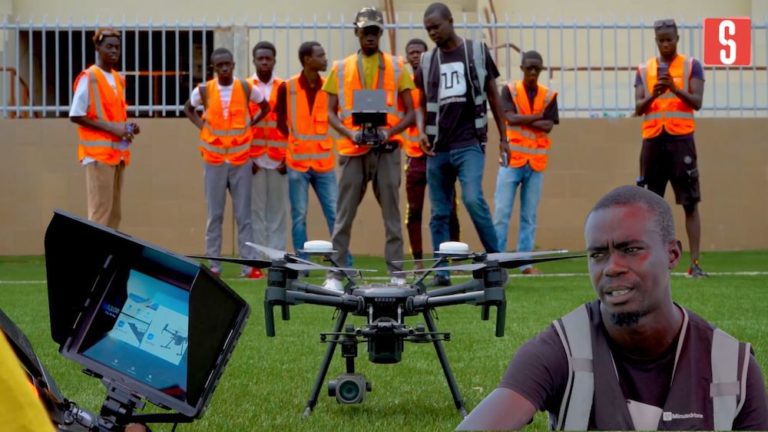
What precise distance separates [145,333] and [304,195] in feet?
32.8

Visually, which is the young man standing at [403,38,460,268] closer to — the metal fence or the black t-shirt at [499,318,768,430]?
the metal fence

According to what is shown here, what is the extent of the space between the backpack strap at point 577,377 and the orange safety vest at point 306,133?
416 inches

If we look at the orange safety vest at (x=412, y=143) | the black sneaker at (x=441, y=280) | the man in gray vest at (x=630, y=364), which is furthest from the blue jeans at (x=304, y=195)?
the man in gray vest at (x=630, y=364)

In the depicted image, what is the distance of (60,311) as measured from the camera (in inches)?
159

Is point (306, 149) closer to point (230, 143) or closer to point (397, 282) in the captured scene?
point (230, 143)

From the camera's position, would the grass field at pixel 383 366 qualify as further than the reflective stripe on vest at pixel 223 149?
No

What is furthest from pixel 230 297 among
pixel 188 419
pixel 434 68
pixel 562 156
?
pixel 562 156

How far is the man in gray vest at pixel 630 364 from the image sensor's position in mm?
3408

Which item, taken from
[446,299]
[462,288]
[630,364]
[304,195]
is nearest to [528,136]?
[304,195]

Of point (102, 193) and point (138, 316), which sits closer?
point (138, 316)

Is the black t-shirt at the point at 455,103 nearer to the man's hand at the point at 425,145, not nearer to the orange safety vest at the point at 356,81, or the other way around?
the man's hand at the point at 425,145

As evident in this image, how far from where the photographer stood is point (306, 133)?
46.3 feet

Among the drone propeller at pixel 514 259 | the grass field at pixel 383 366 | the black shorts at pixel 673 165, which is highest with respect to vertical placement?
the black shorts at pixel 673 165

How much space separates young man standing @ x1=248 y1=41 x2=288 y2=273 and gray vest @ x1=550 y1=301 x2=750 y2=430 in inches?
436
